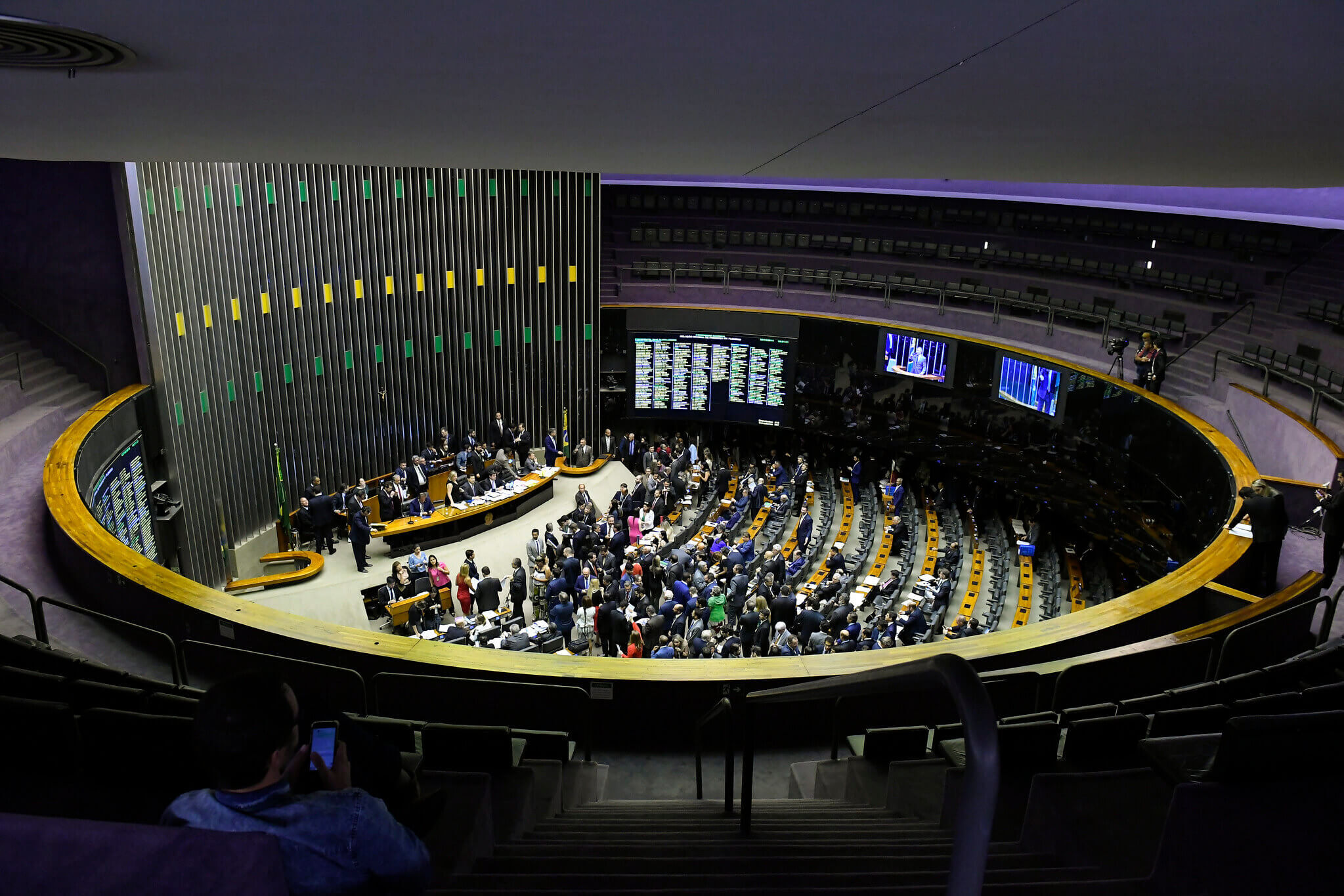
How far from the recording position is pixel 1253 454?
9852mm

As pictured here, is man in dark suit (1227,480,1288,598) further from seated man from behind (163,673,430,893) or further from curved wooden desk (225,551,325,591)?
curved wooden desk (225,551,325,591)

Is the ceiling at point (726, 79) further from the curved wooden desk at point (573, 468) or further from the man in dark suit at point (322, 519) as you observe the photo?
the curved wooden desk at point (573, 468)

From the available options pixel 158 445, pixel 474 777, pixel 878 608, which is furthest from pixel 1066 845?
pixel 158 445

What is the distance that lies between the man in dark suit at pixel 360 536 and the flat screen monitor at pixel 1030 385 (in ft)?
33.0

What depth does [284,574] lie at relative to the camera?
1182cm

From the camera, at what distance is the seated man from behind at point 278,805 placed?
1.53 meters

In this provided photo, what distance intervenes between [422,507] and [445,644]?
8.11 m

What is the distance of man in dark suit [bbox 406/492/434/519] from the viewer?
13.1 meters

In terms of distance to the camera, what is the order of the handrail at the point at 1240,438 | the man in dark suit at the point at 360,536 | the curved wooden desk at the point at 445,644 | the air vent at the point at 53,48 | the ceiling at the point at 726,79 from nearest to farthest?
the ceiling at the point at 726,79 < the air vent at the point at 53,48 < the curved wooden desk at the point at 445,644 < the handrail at the point at 1240,438 < the man in dark suit at the point at 360,536

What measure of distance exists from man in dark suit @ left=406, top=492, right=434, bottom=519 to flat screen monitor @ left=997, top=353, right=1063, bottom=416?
9.33m

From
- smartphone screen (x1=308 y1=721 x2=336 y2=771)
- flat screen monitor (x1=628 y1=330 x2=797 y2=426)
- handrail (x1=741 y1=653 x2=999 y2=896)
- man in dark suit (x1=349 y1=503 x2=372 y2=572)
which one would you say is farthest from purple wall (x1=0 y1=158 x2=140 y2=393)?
handrail (x1=741 y1=653 x2=999 y2=896)

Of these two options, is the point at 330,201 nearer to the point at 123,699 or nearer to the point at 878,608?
the point at 878,608

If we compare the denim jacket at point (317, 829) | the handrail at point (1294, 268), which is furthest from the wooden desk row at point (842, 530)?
the denim jacket at point (317, 829)

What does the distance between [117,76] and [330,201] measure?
501 inches
